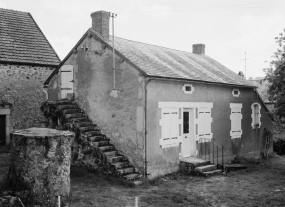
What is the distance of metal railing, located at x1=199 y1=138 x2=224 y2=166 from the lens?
15.5m

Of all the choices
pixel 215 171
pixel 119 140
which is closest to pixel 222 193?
pixel 215 171

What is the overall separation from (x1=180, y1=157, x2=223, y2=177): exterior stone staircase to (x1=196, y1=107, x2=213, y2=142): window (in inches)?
53.6

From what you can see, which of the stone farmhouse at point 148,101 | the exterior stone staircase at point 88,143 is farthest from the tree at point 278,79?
the exterior stone staircase at point 88,143

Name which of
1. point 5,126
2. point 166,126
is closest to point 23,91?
point 5,126

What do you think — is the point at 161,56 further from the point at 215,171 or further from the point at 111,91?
the point at 215,171

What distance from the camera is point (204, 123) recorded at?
15.6m

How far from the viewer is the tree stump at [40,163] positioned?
A: 351 inches

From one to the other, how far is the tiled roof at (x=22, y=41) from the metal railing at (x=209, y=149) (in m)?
9.02

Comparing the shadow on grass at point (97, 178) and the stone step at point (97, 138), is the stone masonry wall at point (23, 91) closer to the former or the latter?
the stone step at point (97, 138)

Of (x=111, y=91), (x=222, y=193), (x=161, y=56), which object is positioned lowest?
(x=222, y=193)

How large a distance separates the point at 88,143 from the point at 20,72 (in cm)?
656

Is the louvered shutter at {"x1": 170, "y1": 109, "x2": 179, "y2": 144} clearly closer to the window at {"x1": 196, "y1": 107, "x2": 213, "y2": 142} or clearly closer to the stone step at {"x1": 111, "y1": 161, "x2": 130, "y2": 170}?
the window at {"x1": 196, "y1": 107, "x2": 213, "y2": 142}

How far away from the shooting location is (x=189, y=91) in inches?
581

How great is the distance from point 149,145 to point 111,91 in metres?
2.76
